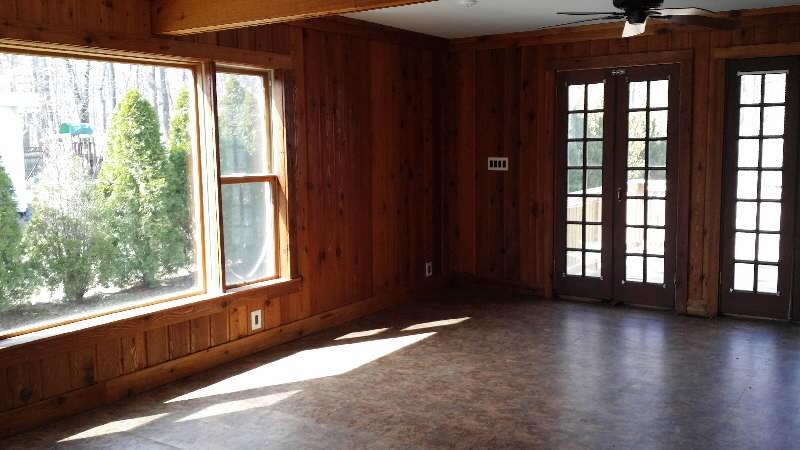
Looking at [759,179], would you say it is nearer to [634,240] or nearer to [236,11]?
[634,240]

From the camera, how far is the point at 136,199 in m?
4.50

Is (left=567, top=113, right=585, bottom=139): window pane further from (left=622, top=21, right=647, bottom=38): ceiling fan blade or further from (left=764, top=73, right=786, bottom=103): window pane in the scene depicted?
(left=622, top=21, right=647, bottom=38): ceiling fan blade

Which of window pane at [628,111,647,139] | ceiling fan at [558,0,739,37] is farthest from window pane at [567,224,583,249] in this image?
ceiling fan at [558,0,739,37]

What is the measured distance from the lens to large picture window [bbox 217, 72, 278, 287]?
16.4 feet

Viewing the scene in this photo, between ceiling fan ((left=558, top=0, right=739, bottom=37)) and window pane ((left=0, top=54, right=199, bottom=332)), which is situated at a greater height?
ceiling fan ((left=558, top=0, right=739, bottom=37))

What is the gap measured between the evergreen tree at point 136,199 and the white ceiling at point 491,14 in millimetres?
2104

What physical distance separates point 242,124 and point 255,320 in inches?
57.2

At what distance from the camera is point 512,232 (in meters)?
7.13

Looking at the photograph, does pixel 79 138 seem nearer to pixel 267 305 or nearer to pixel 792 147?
pixel 267 305

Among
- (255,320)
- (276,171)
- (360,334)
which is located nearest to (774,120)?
(360,334)

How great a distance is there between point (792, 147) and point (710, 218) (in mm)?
840

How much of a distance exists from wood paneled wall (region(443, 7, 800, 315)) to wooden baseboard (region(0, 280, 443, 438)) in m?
1.51

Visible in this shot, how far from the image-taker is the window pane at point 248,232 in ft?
16.6

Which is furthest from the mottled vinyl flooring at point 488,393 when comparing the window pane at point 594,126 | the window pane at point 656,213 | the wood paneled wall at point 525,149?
the window pane at point 594,126
